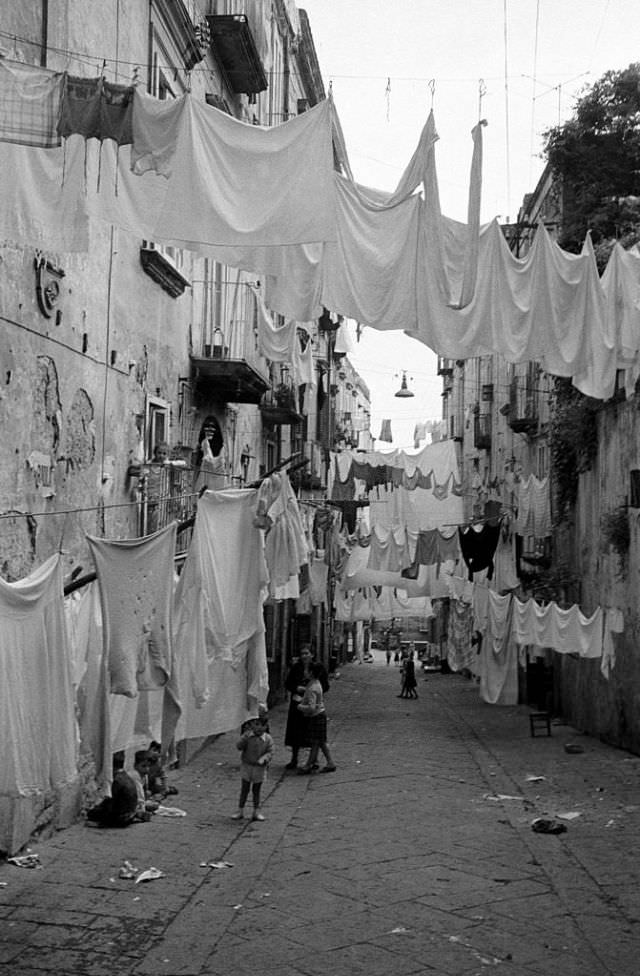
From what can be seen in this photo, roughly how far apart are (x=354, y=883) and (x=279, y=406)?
1456 cm

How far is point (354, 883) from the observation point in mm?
8641

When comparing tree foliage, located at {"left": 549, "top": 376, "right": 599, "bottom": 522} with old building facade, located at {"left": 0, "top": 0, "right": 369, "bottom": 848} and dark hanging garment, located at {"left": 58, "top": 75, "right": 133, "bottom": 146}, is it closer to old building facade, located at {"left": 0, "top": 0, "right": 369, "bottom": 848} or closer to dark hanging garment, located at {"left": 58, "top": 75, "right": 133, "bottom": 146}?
old building facade, located at {"left": 0, "top": 0, "right": 369, "bottom": 848}

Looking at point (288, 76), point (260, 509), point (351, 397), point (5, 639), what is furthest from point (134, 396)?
point (351, 397)

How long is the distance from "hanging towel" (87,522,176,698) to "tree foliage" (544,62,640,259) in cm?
1362

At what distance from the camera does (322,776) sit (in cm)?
1411

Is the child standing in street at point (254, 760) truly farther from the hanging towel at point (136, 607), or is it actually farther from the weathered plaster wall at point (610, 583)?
the weathered plaster wall at point (610, 583)

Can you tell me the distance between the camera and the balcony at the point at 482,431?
3466 centimetres

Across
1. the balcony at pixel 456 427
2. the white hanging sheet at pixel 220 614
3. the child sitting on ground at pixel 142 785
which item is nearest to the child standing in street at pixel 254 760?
the child sitting on ground at pixel 142 785

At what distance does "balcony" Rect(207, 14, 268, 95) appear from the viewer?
15865 mm

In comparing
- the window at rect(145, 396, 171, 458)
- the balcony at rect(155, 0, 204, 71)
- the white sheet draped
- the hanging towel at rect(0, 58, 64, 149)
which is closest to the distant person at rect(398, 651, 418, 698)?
the window at rect(145, 396, 171, 458)

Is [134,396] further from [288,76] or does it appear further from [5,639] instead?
[288,76]

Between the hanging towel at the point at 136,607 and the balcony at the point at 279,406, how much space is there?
13.9 metres

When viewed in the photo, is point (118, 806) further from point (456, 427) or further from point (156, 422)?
point (456, 427)

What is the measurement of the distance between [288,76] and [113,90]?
2068 centimetres
